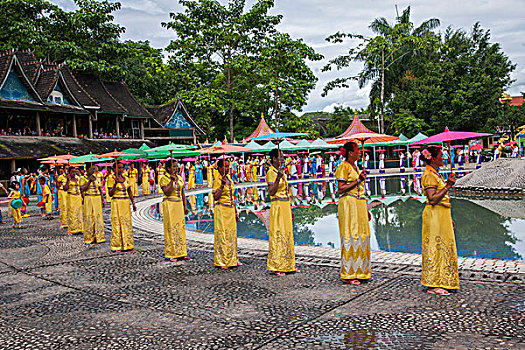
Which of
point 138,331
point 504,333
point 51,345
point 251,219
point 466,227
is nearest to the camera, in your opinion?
point 504,333

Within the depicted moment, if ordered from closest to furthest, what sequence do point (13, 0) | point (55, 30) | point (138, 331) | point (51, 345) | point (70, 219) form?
point (51, 345)
point (138, 331)
point (70, 219)
point (13, 0)
point (55, 30)

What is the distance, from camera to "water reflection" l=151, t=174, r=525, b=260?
8202mm

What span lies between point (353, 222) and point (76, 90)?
100 ft

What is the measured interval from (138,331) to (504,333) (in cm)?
359

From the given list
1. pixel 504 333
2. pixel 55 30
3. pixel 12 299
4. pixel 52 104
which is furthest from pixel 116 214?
pixel 55 30

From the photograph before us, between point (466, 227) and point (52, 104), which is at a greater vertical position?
point (52, 104)

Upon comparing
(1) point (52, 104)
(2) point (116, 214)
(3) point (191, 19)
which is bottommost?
(2) point (116, 214)

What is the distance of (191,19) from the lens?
32.9 metres

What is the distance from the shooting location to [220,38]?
109ft

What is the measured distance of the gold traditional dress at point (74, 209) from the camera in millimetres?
11680

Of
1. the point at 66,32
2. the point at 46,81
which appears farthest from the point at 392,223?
the point at 66,32

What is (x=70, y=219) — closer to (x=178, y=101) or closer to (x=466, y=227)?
(x=466, y=227)

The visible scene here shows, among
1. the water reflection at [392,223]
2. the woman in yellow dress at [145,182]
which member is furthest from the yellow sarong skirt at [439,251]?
the woman in yellow dress at [145,182]

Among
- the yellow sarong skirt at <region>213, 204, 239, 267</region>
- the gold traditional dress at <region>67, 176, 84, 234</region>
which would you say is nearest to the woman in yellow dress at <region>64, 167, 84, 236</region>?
the gold traditional dress at <region>67, 176, 84, 234</region>
